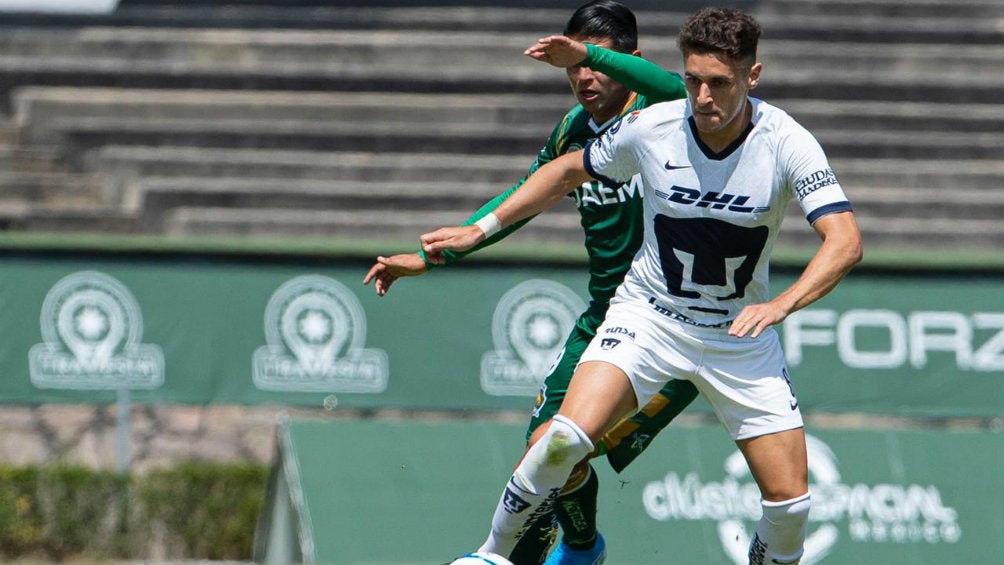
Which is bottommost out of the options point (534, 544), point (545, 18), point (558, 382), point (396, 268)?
point (534, 544)

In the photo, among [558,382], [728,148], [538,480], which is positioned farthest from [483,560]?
[728,148]

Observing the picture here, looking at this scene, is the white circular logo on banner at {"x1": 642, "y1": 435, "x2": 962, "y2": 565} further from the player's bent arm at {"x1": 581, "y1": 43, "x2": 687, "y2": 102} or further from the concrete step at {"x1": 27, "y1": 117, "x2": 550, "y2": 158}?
the concrete step at {"x1": 27, "y1": 117, "x2": 550, "y2": 158}

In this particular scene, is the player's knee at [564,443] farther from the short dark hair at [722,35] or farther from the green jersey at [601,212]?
the short dark hair at [722,35]

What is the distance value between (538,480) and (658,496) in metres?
Result: 4.27

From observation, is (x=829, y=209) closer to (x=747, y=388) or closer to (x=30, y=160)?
(x=747, y=388)

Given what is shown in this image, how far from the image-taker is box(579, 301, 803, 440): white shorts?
5426 millimetres

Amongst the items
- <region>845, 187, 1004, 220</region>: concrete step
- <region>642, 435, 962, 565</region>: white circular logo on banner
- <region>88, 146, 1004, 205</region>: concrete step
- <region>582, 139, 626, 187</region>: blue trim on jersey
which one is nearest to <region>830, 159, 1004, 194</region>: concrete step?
<region>88, 146, 1004, 205</region>: concrete step

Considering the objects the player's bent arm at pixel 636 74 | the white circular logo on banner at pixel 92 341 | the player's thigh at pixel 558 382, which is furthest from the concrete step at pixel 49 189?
the player's bent arm at pixel 636 74

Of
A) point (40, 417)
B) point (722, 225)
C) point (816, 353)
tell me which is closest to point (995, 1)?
point (816, 353)

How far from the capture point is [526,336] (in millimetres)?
10523

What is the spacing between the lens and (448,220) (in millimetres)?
13984

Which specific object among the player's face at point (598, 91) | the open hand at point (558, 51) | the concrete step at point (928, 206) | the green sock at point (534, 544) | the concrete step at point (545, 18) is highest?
the concrete step at point (545, 18)

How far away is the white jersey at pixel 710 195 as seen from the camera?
5273 millimetres

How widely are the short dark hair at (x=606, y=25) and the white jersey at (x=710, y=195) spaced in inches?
21.2
